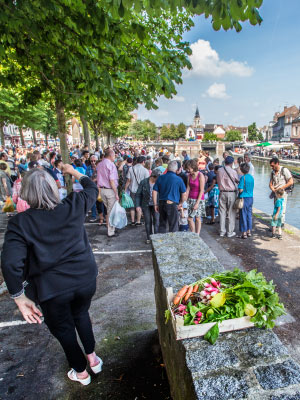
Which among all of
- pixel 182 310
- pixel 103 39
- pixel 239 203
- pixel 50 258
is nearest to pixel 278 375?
pixel 182 310

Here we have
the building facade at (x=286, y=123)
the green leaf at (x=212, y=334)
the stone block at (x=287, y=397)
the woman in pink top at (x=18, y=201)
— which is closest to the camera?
the stone block at (x=287, y=397)

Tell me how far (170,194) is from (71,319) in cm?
349

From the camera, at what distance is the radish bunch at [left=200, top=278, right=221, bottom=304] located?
6.11 feet

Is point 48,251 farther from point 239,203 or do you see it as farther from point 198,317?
point 239,203

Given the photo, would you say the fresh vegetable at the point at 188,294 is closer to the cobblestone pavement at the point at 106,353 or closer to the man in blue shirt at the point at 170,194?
the cobblestone pavement at the point at 106,353

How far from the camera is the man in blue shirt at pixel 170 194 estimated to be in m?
5.45

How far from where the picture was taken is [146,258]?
18.6 ft

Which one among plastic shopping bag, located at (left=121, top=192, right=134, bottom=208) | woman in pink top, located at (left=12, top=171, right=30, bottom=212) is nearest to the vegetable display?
woman in pink top, located at (left=12, top=171, right=30, bottom=212)

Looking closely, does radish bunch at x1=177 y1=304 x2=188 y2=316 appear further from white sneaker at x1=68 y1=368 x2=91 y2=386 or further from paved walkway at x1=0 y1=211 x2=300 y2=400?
white sneaker at x1=68 y1=368 x2=91 y2=386

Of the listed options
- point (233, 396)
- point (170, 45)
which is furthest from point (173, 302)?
point (170, 45)

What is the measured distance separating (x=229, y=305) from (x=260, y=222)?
24.0 ft

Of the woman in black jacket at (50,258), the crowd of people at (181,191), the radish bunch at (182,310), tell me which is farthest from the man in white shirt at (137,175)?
the radish bunch at (182,310)

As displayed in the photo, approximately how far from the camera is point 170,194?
5461mm

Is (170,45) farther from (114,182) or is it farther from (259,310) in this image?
(259,310)
